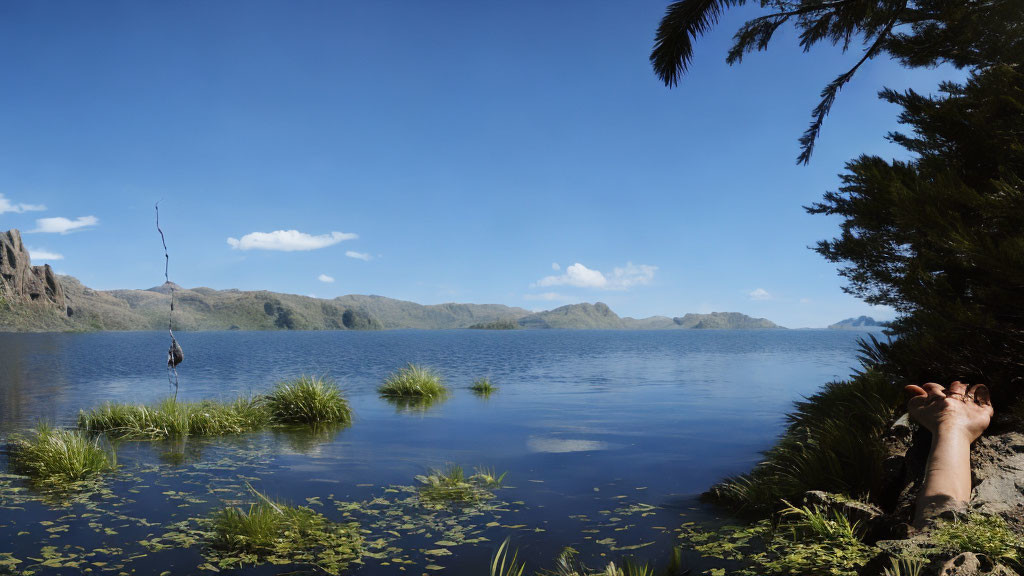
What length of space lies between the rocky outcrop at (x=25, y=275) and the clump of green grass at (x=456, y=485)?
19746 cm

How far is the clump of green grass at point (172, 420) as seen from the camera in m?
13.9

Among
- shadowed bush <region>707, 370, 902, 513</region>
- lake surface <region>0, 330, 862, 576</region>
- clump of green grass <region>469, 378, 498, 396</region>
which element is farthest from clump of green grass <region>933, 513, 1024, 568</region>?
clump of green grass <region>469, 378, 498, 396</region>

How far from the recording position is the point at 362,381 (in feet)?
96.4

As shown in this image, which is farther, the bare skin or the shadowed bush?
the shadowed bush

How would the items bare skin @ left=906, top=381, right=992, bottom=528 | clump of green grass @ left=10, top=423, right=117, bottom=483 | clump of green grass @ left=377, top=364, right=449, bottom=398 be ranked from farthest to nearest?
1. clump of green grass @ left=377, top=364, right=449, bottom=398
2. clump of green grass @ left=10, top=423, right=117, bottom=483
3. bare skin @ left=906, top=381, right=992, bottom=528

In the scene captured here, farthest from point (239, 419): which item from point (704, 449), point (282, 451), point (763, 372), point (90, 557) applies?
point (763, 372)

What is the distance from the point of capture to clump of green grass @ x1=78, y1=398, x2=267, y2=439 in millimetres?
13906

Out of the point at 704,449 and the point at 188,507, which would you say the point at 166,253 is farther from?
the point at 704,449

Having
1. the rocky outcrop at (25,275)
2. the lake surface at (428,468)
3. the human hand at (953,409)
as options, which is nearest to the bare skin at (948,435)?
the human hand at (953,409)

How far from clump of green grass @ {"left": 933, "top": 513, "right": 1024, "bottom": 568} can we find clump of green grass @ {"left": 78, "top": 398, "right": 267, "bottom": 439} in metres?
14.4

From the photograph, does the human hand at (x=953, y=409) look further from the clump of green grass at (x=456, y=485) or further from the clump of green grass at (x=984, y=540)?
the clump of green grass at (x=456, y=485)

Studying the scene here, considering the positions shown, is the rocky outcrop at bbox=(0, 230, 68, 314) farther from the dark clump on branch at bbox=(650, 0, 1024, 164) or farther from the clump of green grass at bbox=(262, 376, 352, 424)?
the dark clump on branch at bbox=(650, 0, 1024, 164)

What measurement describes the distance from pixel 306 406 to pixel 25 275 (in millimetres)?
216782

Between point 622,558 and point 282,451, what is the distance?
8.72 metres
